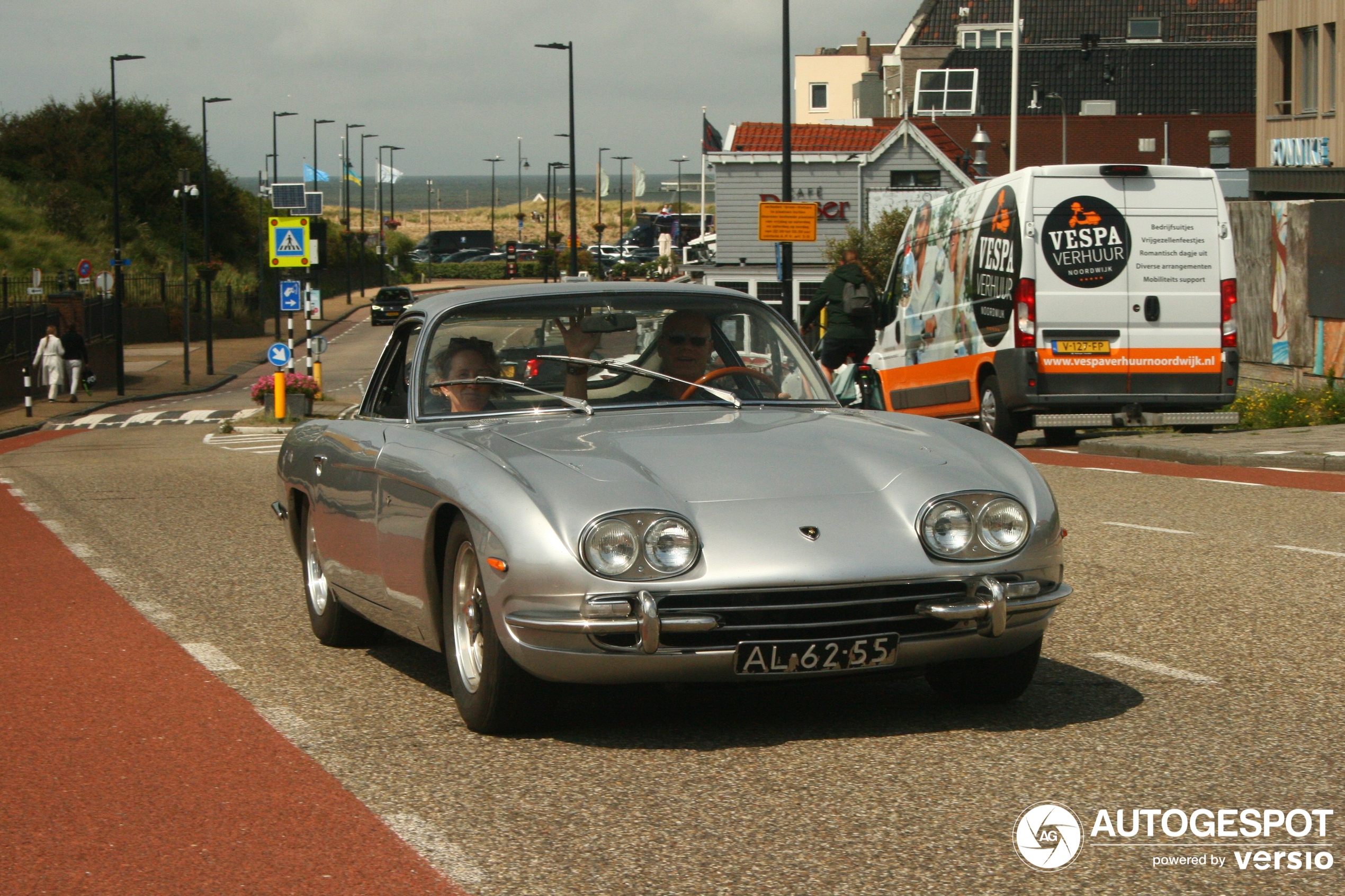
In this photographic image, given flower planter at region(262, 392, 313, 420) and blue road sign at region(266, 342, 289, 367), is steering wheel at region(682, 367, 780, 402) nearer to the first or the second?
blue road sign at region(266, 342, 289, 367)

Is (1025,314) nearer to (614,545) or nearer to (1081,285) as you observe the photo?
(1081,285)

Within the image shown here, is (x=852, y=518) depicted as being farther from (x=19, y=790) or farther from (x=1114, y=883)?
(x=19, y=790)

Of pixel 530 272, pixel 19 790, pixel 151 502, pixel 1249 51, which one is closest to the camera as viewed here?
pixel 19 790

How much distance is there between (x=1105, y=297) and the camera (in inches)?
644

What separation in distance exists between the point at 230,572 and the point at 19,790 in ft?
16.0

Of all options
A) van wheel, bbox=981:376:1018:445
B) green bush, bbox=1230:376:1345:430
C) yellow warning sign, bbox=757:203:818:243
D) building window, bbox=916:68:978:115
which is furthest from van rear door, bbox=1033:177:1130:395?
building window, bbox=916:68:978:115

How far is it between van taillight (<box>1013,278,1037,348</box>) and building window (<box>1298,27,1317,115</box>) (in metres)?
23.1

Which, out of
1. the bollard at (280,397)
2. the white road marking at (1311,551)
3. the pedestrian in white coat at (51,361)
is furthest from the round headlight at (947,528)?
the pedestrian in white coat at (51,361)

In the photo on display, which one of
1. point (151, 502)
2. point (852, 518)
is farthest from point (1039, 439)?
point (852, 518)

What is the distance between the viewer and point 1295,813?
14.0ft

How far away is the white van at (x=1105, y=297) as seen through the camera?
16156 mm

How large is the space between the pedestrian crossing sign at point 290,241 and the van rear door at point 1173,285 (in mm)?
22875

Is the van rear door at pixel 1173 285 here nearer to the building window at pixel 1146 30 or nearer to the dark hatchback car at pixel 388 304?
the building window at pixel 1146 30

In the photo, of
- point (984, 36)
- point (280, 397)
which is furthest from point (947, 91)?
point (280, 397)
